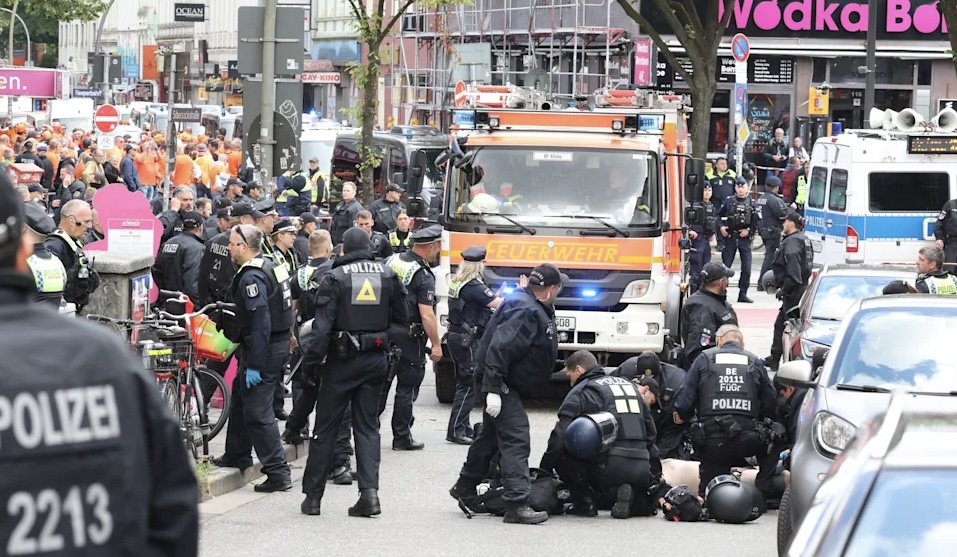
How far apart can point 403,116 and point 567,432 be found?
44133 mm

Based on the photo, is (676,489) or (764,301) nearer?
(676,489)

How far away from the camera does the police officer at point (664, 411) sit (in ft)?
38.0

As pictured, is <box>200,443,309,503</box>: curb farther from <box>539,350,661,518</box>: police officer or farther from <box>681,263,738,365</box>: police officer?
<box>681,263,738,365</box>: police officer

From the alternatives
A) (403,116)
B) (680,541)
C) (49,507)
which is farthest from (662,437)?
(403,116)

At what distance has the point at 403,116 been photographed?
53.7m

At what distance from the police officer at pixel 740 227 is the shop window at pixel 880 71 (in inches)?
761

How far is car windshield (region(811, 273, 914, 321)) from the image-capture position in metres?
15.3

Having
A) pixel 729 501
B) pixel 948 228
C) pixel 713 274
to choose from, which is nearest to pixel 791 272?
pixel 713 274

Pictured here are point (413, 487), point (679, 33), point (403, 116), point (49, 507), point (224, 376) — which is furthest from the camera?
point (403, 116)

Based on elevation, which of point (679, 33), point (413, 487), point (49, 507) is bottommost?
point (413, 487)

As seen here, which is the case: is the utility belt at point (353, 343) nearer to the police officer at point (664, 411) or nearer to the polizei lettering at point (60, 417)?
the police officer at point (664, 411)

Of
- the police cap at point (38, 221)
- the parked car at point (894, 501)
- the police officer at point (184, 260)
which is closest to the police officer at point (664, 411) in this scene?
the police cap at point (38, 221)

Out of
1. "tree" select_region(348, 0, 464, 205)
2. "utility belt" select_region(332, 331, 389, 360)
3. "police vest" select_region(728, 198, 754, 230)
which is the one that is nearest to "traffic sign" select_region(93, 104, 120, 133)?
"tree" select_region(348, 0, 464, 205)

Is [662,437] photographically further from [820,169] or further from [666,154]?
[820,169]
